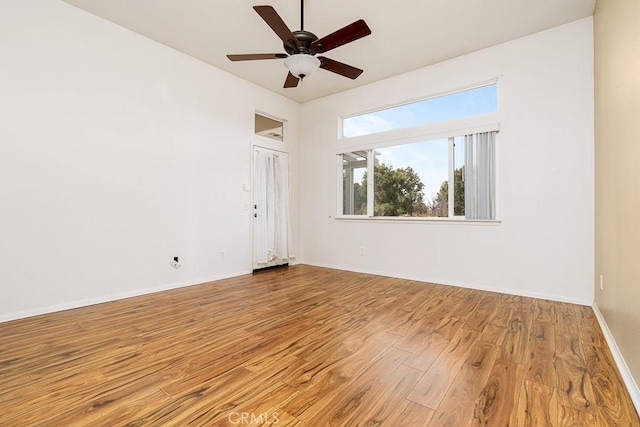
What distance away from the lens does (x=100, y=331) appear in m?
2.45

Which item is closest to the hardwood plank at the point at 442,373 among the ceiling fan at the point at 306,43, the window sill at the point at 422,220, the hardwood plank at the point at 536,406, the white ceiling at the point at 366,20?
the hardwood plank at the point at 536,406

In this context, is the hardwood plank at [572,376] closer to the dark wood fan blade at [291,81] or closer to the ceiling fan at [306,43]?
the ceiling fan at [306,43]

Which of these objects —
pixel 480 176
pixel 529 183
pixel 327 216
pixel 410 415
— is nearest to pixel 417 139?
pixel 480 176

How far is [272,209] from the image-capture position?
→ 5254 mm

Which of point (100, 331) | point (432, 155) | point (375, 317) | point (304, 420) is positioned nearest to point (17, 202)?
point (100, 331)

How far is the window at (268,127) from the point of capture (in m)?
5.28

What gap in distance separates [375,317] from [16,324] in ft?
10.8

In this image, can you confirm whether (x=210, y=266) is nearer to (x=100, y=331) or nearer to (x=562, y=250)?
(x=100, y=331)

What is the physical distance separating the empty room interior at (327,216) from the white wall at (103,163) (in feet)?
0.07

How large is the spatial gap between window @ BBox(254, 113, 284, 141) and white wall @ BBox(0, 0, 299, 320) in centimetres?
69

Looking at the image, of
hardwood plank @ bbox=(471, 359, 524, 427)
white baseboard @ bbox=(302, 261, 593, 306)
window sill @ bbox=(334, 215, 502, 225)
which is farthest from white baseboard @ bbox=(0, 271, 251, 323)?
hardwood plank @ bbox=(471, 359, 524, 427)

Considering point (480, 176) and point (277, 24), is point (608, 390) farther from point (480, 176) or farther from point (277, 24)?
point (277, 24)

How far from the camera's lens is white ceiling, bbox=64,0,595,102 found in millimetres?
3043

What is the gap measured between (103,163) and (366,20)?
3455 millimetres
